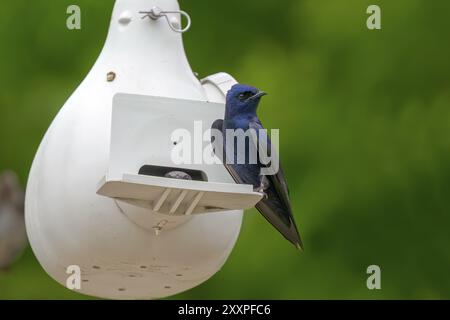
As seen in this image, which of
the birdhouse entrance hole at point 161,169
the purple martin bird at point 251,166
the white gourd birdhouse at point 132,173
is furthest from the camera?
the purple martin bird at point 251,166

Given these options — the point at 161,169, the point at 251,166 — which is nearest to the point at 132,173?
the point at 161,169

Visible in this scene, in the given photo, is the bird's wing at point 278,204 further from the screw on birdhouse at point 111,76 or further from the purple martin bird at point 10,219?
the purple martin bird at point 10,219

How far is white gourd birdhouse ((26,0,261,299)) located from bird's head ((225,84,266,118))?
120 mm

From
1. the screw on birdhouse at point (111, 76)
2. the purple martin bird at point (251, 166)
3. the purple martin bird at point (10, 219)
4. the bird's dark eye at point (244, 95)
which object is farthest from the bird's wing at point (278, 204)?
the purple martin bird at point (10, 219)

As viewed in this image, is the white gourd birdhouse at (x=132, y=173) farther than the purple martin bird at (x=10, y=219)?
No

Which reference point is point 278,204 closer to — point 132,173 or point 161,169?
point 161,169

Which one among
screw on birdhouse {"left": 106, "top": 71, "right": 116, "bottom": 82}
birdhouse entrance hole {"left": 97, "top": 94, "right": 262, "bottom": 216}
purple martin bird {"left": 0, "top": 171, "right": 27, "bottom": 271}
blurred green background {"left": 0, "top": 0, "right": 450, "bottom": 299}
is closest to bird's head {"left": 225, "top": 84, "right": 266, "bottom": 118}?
birdhouse entrance hole {"left": 97, "top": 94, "right": 262, "bottom": 216}

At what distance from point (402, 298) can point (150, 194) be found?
120 inches

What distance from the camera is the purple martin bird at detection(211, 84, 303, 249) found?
8109mm

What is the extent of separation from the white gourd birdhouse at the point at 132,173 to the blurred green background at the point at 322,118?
61.6 inches

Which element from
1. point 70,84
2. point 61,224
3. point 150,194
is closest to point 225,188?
point 150,194

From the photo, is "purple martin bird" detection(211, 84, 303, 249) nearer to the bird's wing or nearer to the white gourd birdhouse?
the bird's wing

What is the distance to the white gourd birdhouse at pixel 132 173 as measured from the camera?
794 cm

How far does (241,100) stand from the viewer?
8.18m
